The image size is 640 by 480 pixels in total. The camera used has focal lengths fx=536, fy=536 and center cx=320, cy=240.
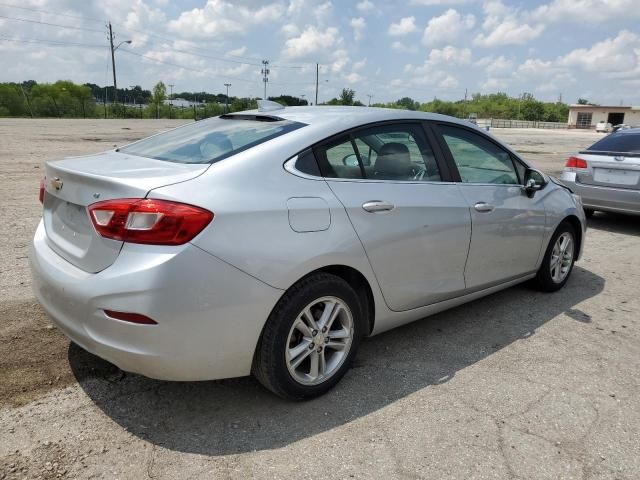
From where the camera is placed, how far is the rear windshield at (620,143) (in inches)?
293

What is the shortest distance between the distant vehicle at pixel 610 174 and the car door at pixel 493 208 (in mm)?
3665

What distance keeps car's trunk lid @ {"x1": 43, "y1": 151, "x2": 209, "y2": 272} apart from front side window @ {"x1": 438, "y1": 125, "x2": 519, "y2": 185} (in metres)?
1.93

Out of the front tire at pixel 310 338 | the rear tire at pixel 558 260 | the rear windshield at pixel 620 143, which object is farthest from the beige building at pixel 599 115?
the front tire at pixel 310 338

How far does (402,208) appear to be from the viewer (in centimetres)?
324

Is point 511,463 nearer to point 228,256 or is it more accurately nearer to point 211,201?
point 228,256

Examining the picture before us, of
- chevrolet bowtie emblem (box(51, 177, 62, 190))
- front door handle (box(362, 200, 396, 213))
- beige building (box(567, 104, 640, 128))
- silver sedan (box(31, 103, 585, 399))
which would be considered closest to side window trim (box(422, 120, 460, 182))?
silver sedan (box(31, 103, 585, 399))

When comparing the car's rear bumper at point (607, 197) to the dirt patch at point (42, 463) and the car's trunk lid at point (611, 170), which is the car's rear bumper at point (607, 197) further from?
the dirt patch at point (42, 463)

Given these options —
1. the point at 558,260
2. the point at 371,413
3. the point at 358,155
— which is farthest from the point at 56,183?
the point at 558,260

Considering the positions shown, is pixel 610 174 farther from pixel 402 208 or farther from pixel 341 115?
pixel 341 115

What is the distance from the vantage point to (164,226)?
239 centimetres

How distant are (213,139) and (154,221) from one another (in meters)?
0.99

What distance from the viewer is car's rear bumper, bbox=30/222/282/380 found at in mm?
2365

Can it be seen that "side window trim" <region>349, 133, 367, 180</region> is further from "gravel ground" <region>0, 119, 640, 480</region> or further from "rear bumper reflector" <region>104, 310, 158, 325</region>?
"rear bumper reflector" <region>104, 310, 158, 325</region>

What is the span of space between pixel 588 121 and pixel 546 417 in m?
97.1
